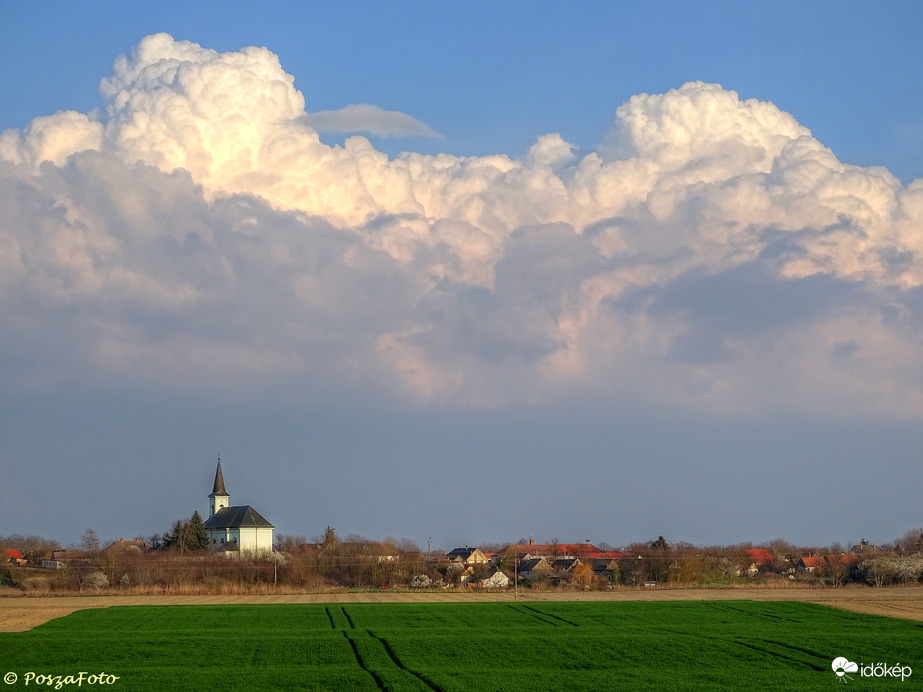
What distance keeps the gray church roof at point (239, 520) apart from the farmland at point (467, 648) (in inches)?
4543

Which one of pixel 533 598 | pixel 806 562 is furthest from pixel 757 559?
pixel 533 598

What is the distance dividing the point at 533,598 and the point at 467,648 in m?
38.1

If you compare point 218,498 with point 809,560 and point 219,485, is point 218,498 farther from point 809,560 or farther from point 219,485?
point 809,560

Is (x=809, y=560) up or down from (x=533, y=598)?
up

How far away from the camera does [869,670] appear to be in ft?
104

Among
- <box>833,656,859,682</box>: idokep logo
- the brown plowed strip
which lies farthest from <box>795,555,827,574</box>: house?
<box>833,656,859,682</box>: idokep logo

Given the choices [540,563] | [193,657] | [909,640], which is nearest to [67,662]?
[193,657]

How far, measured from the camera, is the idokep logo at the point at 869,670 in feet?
100

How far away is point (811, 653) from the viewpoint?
36344 millimetres

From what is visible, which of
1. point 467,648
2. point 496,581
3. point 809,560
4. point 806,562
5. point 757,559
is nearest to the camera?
point 467,648

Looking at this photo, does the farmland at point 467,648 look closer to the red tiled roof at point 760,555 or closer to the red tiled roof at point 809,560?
the red tiled roof at point 760,555

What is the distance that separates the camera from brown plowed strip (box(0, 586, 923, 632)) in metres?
62.6

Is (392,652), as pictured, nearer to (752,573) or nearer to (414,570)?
(414,570)

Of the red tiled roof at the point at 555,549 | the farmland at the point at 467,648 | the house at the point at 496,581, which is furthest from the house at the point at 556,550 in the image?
the farmland at the point at 467,648
